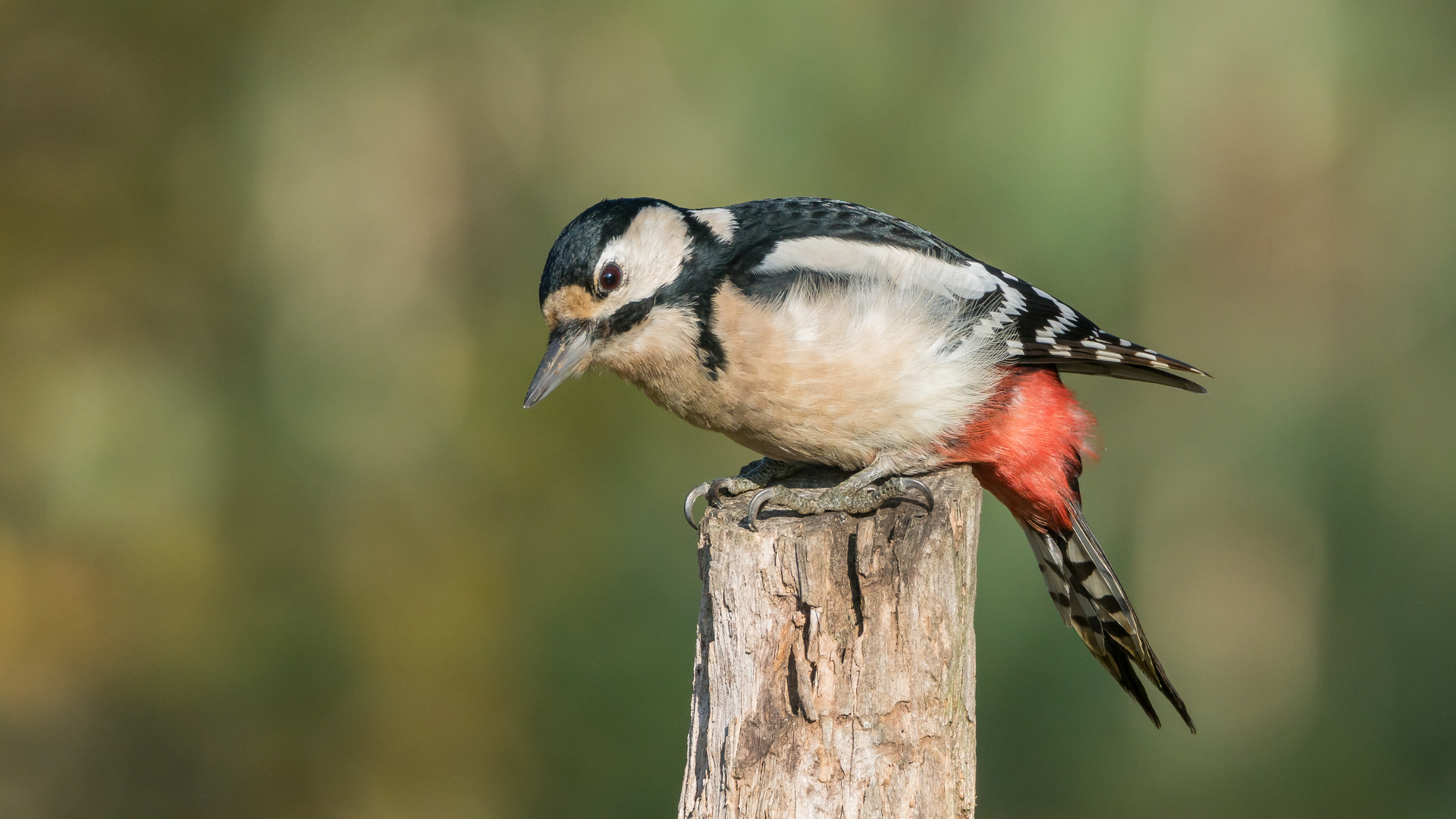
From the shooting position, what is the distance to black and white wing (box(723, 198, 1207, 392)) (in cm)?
319

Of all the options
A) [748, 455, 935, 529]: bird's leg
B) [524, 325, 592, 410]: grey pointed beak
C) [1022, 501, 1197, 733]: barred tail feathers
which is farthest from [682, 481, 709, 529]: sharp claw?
[1022, 501, 1197, 733]: barred tail feathers

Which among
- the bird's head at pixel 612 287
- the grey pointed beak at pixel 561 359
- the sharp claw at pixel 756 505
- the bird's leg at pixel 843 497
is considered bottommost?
the sharp claw at pixel 756 505

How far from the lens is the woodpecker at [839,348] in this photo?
10.0ft

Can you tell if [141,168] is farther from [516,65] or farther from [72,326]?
[516,65]

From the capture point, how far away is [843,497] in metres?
2.86

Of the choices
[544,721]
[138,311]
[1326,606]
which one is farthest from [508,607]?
[1326,606]

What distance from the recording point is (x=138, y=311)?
227 inches

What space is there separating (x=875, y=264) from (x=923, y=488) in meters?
0.77

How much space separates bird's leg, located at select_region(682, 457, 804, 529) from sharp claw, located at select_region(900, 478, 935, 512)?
0.51 metres

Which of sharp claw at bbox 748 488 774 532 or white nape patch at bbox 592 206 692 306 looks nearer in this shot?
sharp claw at bbox 748 488 774 532

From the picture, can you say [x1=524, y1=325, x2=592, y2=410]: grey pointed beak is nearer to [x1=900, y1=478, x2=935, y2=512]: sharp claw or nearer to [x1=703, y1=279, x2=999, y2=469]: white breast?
[x1=703, y1=279, x2=999, y2=469]: white breast

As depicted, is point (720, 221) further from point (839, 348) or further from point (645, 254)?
point (839, 348)

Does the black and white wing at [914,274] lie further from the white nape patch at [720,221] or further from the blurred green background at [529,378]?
the blurred green background at [529,378]

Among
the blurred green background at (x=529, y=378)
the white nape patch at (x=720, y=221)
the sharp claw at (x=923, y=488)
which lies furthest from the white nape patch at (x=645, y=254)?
the blurred green background at (x=529, y=378)
